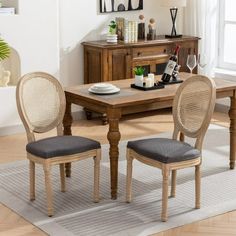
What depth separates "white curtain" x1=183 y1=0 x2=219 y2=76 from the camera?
27.5 ft

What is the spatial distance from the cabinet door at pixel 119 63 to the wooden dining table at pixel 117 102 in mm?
1867

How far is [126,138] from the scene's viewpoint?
716 cm

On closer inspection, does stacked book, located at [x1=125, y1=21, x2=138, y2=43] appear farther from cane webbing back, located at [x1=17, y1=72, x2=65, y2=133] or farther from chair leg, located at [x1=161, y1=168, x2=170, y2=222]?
chair leg, located at [x1=161, y1=168, x2=170, y2=222]

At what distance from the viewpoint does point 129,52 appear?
309 inches

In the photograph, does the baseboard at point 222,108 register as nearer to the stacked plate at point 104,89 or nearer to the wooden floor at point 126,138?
the wooden floor at point 126,138

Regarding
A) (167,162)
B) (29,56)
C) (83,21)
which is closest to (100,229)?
(167,162)

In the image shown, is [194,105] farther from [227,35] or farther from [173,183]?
[227,35]

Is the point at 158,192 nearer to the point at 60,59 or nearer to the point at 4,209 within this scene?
the point at 4,209

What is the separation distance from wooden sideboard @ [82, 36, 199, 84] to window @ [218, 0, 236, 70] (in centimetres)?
65

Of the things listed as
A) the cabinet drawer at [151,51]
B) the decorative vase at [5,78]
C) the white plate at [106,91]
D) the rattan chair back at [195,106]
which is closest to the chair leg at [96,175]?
the white plate at [106,91]

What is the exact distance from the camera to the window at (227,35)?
8.55 metres

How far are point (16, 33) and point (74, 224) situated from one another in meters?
3.10

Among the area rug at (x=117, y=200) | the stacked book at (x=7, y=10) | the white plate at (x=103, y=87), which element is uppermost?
the stacked book at (x=7, y=10)

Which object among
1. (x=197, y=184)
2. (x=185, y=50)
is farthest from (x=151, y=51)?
(x=197, y=184)
